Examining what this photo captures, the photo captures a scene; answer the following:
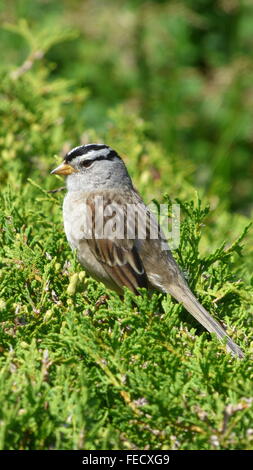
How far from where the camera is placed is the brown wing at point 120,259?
10.1 feet

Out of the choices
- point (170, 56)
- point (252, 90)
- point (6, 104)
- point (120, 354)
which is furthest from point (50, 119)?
point (252, 90)

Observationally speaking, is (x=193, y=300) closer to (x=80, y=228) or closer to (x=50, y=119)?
(x=80, y=228)

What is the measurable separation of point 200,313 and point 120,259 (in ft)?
1.75

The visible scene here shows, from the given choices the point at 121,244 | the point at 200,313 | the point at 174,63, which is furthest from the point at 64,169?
the point at 174,63

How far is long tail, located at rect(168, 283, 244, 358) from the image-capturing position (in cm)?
244

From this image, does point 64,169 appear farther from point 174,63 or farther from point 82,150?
point 174,63

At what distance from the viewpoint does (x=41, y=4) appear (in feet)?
24.7

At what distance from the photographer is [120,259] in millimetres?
3105

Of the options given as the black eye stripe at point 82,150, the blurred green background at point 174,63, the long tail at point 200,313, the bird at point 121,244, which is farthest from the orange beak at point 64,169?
the blurred green background at point 174,63

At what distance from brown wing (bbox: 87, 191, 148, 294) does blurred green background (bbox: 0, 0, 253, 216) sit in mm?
3860

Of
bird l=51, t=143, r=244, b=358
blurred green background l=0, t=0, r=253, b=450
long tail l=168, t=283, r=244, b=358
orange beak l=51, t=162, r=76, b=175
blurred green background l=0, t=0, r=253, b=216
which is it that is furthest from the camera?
blurred green background l=0, t=0, r=253, b=216

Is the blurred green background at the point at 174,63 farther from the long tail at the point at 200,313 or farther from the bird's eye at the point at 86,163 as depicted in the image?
the long tail at the point at 200,313

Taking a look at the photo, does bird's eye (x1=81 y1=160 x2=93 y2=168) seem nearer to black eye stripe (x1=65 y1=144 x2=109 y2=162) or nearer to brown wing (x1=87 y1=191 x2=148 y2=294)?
black eye stripe (x1=65 y1=144 x2=109 y2=162)

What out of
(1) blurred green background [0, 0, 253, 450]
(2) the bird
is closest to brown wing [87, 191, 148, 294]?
(2) the bird
